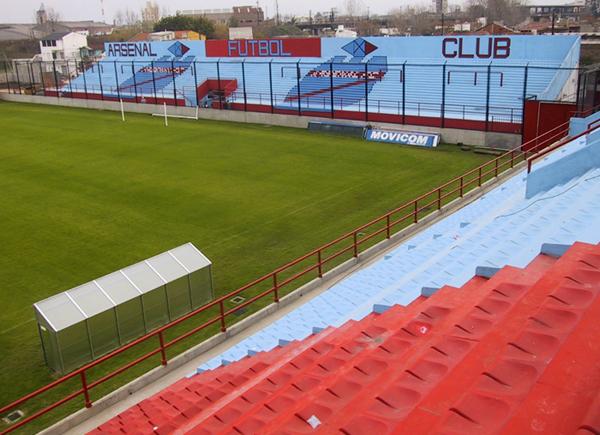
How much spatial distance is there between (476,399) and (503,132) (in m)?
26.2

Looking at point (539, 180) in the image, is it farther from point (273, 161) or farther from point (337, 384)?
point (273, 161)

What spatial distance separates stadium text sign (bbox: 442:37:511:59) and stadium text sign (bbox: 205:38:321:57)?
11.9m

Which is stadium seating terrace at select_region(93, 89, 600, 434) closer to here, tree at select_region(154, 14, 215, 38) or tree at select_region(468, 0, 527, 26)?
tree at select_region(154, 14, 215, 38)

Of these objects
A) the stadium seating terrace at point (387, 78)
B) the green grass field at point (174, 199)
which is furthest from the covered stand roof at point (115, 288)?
the stadium seating terrace at point (387, 78)

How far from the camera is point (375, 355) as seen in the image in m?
6.55

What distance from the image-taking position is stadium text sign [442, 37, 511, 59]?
3828 centimetres

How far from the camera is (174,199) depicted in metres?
21.5

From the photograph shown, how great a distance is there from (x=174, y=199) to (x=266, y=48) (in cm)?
3197

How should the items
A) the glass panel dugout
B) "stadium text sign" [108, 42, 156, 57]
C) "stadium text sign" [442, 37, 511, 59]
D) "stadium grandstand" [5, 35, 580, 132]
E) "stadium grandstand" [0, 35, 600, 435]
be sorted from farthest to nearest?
1. "stadium text sign" [108, 42, 156, 57]
2. "stadium text sign" [442, 37, 511, 59]
3. "stadium grandstand" [5, 35, 580, 132]
4. the glass panel dugout
5. "stadium grandstand" [0, 35, 600, 435]

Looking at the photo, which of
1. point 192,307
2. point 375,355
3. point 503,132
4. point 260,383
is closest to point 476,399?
point 375,355

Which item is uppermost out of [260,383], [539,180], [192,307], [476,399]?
[476,399]

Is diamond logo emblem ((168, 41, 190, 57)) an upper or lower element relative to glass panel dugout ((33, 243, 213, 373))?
upper

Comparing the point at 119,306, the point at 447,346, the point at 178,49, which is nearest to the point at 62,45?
the point at 178,49

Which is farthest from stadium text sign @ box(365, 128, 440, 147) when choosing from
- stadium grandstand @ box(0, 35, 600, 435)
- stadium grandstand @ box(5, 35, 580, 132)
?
stadium grandstand @ box(0, 35, 600, 435)
